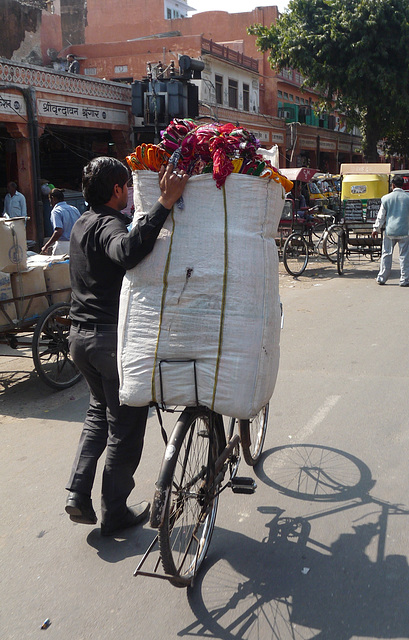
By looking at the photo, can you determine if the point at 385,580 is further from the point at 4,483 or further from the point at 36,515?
the point at 4,483

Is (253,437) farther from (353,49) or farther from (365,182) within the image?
(353,49)

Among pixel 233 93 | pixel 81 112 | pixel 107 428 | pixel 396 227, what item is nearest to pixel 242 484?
pixel 107 428

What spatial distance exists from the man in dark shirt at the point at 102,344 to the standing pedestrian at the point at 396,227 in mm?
8594

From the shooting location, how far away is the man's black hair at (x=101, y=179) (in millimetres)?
3049

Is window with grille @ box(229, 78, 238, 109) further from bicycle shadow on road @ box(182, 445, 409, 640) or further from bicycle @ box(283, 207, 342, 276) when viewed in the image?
bicycle shadow on road @ box(182, 445, 409, 640)

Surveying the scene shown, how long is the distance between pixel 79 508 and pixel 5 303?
2787mm

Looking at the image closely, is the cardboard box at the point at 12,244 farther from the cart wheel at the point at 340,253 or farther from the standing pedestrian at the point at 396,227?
the cart wheel at the point at 340,253

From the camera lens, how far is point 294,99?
4044 centimetres

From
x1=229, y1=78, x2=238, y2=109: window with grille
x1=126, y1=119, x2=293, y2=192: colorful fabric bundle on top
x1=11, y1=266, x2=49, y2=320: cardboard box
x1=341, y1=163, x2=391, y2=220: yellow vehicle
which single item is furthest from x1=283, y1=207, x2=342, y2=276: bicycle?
x1=229, y1=78, x2=238, y2=109: window with grille

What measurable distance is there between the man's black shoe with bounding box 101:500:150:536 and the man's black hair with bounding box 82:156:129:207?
1.61 meters

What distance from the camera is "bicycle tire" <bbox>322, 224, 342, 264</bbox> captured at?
12930mm

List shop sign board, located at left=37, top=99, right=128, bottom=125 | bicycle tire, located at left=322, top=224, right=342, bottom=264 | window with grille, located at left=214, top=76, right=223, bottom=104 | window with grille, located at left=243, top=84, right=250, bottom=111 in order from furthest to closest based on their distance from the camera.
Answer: window with grille, located at left=243, top=84, right=250, bottom=111 → window with grille, located at left=214, top=76, right=223, bottom=104 → shop sign board, located at left=37, top=99, right=128, bottom=125 → bicycle tire, located at left=322, top=224, right=342, bottom=264

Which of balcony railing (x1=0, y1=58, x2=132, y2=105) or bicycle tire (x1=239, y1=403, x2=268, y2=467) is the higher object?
balcony railing (x1=0, y1=58, x2=132, y2=105)

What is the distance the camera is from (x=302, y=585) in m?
2.78
